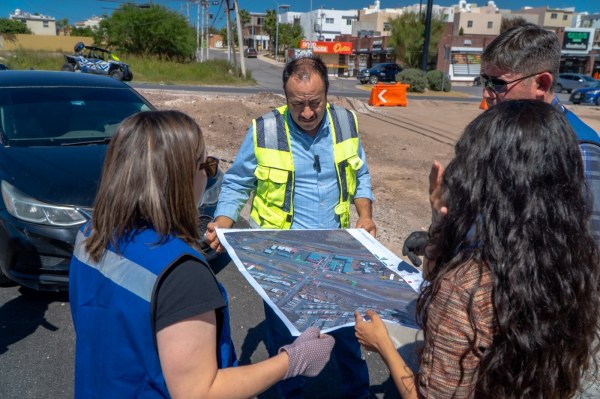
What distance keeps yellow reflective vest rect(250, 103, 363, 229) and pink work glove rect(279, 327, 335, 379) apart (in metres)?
1.26

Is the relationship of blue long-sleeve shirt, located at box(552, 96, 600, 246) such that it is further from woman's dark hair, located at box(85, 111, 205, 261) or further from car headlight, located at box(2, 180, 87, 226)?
car headlight, located at box(2, 180, 87, 226)

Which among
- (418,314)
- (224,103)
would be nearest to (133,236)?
(418,314)

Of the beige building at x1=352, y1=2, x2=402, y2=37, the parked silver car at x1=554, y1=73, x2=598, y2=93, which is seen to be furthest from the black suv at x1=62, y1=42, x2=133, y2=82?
the beige building at x1=352, y1=2, x2=402, y2=37

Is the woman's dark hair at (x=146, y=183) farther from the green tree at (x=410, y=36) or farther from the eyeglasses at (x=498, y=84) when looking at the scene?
the green tree at (x=410, y=36)

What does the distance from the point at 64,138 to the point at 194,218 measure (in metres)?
4.07

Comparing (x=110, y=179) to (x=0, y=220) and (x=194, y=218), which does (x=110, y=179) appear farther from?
(x=0, y=220)

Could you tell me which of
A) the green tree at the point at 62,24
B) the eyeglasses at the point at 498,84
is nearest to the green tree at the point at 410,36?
the eyeglasses at the point at 498,84

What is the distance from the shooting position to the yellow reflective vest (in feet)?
8.96

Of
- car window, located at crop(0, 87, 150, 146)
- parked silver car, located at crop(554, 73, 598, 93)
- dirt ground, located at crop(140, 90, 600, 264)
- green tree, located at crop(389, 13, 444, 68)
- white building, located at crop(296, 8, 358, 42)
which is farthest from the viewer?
white building, located at crop(296, 8, 358, 42)

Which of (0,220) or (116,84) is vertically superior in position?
(116,84)

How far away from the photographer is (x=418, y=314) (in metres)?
1.38

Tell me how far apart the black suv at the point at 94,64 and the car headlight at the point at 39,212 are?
25663 millimetres

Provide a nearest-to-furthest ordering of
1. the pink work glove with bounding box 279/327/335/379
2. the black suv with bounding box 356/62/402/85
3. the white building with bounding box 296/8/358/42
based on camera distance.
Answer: the pink work glove with bounding box 279/327/335/379 → the black suv with bounding box 356/62/402/85 → the white building with bounding box 296/8/358/42

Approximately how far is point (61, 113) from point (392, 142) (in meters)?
8.56
